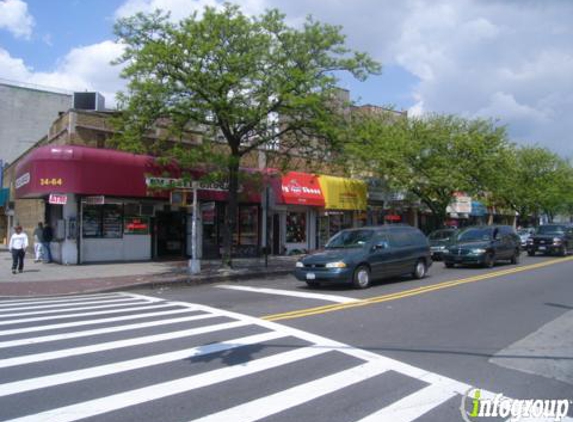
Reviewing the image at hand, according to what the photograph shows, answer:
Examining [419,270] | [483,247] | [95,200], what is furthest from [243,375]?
[483,247]

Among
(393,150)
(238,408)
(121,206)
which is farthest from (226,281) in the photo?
(393,150)

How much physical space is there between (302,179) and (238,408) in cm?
2177

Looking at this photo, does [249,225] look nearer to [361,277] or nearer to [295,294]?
[361,277]

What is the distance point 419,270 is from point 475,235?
245 inches

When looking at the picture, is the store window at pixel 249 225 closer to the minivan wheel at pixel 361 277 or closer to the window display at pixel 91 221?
the window display at pixel 91 221

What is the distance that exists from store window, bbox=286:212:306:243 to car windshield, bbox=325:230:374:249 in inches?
474

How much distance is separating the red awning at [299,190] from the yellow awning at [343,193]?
58 cm

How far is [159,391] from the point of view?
5.59 meters

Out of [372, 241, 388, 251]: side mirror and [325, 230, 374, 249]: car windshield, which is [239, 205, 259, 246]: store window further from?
[372, 241, 388, 251]: side mirror

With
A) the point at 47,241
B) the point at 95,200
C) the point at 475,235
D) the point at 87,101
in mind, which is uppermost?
the point at 87,101

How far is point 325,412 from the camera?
16.4 ft

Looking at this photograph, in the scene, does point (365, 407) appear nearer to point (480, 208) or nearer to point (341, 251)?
point (341, 251)

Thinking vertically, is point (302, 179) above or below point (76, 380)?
above

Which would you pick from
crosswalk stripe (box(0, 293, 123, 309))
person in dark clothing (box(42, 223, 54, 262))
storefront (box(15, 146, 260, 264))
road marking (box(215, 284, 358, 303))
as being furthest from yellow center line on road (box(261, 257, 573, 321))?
person in dark clothing (box(42, 223, 54, 262))
